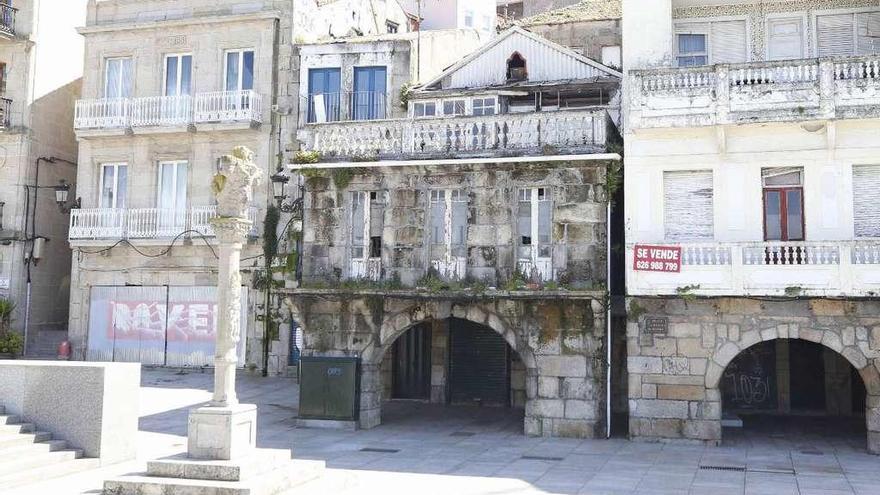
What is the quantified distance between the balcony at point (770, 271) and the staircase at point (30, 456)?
38.5ft

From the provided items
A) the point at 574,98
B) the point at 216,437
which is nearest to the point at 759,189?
the point at 574,98

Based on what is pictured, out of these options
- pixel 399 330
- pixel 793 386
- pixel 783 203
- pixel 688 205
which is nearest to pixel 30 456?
pixel 399 330

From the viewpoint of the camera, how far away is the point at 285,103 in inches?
1064

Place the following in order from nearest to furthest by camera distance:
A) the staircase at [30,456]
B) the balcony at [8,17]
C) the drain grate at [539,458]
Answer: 1. the staircase at [30,456]
2. the drain grate at [539,458]
3. the balcony at [8,17]

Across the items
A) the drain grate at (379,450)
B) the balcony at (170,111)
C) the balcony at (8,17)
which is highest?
the balcony at (8,17)

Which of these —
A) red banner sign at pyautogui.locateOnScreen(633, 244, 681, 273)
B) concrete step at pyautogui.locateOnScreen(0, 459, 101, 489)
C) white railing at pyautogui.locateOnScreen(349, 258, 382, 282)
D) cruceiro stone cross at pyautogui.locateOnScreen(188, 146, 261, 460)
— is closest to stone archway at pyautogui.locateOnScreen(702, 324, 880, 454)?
red banner sign at pyautogui.locateOnScreen(633, 244, 681, 273)

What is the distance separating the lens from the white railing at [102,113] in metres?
27.4

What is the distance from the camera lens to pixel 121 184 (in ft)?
92.0

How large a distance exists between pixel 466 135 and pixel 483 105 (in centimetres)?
345

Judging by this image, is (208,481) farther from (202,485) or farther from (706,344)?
(706,344)

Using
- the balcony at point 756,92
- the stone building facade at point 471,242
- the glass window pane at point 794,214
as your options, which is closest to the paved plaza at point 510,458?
the stone building facade at point 471,242

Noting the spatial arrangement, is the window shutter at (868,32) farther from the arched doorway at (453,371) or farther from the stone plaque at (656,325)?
the arched doorway at (453,371)

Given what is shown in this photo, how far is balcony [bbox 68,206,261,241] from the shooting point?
26.7m

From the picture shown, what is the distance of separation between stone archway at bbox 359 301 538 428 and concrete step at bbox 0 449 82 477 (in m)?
7.23
